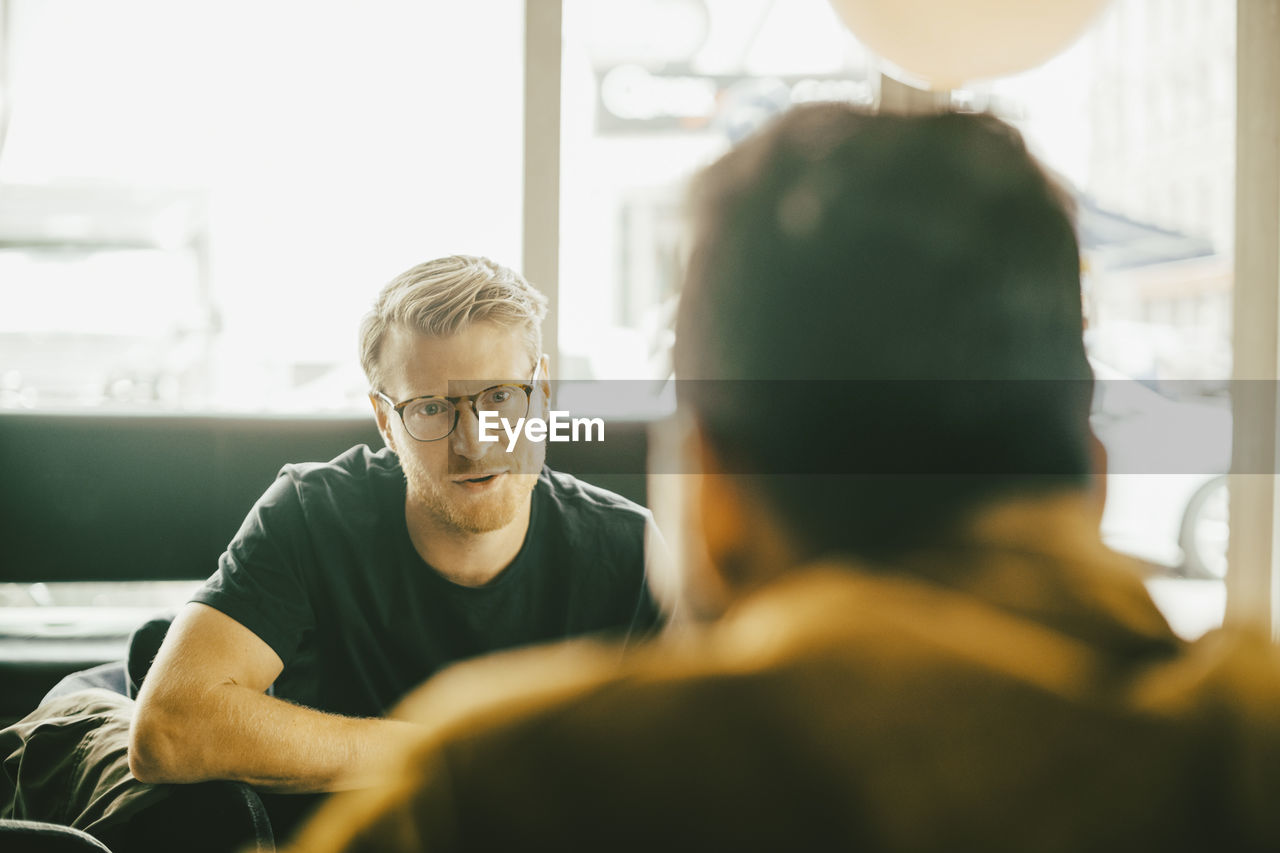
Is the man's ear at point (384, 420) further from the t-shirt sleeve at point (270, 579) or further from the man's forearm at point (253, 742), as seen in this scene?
the man's forearm at point (253, 742)

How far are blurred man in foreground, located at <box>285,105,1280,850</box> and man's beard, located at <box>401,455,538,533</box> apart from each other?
3.18 ft

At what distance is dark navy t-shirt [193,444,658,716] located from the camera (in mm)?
1433

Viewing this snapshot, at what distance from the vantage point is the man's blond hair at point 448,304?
154 centimetres

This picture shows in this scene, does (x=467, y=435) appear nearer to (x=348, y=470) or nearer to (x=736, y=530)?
(x=348, y=470)

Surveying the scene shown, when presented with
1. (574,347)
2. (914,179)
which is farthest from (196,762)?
(574,347)

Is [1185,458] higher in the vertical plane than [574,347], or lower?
lower

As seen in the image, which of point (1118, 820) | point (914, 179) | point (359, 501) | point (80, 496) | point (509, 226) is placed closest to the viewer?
point (1118, 820)

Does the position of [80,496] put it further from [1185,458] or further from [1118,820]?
[1185,458]

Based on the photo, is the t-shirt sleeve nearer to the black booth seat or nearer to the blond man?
the blond man

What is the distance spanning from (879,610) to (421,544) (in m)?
1.20

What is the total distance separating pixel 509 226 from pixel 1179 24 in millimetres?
2360

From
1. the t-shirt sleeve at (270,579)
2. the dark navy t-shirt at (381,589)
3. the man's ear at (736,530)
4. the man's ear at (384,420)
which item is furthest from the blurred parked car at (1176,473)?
the man's ear at (736,530)

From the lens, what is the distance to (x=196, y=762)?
4.02 feet

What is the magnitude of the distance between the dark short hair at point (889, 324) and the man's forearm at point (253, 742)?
0.90m
